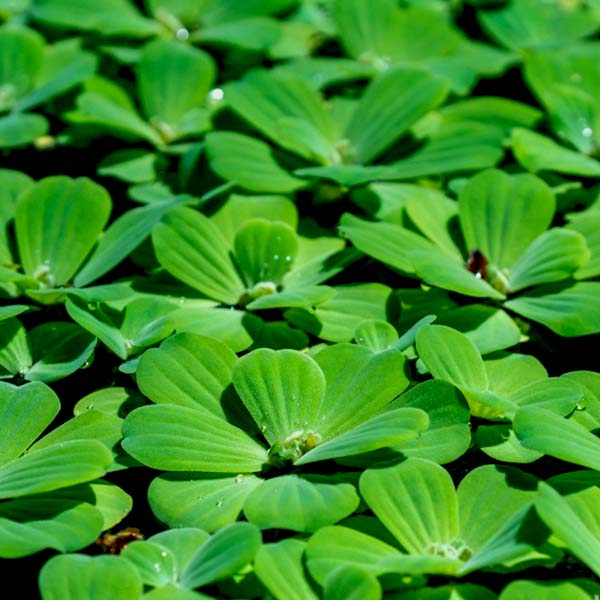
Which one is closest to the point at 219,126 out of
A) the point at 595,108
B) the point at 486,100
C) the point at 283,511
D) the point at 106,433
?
the point at 486,100

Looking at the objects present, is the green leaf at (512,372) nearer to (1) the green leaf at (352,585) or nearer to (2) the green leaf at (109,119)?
(1) the green leaf at (352,585)

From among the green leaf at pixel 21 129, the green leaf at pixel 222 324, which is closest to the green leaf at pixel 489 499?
the green leaf at pixel 222 324

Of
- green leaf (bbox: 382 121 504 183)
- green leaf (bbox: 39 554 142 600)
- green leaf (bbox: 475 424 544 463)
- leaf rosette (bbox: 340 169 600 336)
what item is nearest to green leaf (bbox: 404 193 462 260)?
leaf rosette (bbox: 340 169 600 336)

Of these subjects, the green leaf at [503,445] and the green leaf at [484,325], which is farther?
the green leaf at [484,325]

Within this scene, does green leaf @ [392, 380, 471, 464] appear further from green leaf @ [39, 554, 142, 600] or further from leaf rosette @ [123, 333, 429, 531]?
green leaf @ [39, 554, 142, 600]

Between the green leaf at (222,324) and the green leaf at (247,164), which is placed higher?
the green leaf at (247,164)

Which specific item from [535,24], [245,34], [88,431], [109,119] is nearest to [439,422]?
[88,431]
